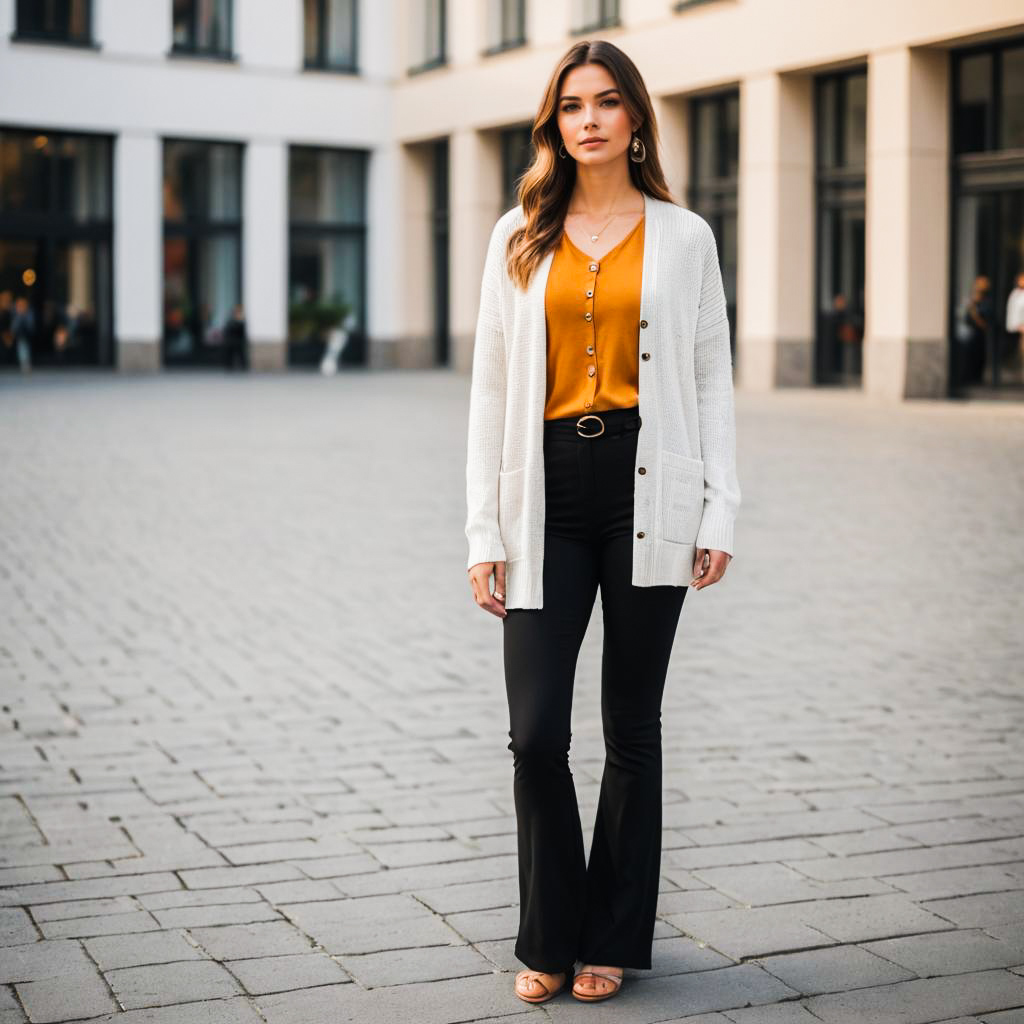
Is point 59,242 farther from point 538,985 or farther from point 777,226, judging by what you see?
point 538,985

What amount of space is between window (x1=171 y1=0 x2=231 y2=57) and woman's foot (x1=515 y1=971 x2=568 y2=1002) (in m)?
37.4

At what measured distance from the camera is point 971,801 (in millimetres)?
5332

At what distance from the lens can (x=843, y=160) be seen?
28.5 m

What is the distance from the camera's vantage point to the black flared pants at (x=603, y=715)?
11.9ft

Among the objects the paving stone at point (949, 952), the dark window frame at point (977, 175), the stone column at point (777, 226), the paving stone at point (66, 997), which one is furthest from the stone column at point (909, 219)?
the paving stone at point (66, 997)

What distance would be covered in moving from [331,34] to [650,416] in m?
38.6

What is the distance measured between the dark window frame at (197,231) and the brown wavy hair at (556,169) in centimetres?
3602

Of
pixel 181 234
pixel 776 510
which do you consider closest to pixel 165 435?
pixel 776 510

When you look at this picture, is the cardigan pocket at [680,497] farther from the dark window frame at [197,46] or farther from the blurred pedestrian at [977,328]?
the dark window frame at [197,46]

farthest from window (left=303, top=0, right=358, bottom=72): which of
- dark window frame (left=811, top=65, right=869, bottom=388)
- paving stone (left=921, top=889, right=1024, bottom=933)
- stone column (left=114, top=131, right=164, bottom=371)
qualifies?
paving stone (left=921, top=889, right=1024, bottom=933)

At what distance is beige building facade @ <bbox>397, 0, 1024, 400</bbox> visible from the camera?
83.4 feet

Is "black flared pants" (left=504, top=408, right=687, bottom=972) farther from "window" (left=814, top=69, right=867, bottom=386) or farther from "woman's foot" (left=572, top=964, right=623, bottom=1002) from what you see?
"window" (left=814, top=69, right=867, bottom=386)

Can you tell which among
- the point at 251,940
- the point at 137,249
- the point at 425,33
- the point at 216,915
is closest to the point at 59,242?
the point at 137,249

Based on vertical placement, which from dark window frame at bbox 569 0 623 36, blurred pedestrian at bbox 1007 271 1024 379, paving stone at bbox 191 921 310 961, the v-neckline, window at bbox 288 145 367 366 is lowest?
paving stone at bbox 191 921 310 961
